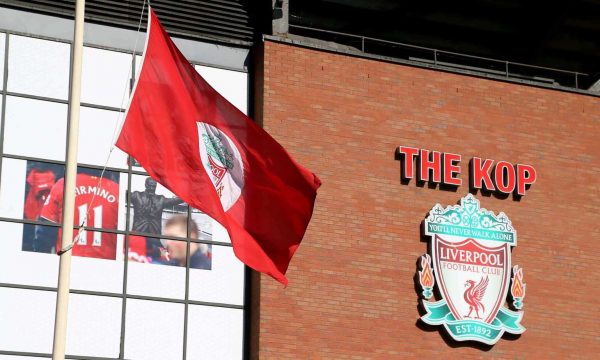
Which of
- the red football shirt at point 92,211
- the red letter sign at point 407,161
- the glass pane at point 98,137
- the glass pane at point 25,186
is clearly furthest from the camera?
the red letter sign at point 407,161

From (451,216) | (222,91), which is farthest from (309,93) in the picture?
(451,216)

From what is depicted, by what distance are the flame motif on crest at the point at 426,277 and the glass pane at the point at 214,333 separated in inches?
131

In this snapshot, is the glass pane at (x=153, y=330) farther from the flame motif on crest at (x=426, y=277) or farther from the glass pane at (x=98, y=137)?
the flame motif on crest at (x=426, y=277)

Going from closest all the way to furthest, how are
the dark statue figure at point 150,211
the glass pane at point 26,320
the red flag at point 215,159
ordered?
the red flag at point 215,159 < the glass pane at point 26,320 < the dark statue figure at point 150,211

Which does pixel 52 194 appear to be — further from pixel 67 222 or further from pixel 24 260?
pixel 67 222

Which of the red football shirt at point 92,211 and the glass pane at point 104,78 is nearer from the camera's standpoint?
the red football shirt at point 92,211

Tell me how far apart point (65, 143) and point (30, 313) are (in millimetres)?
3005

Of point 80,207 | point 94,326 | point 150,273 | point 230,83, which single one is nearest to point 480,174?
point 230,83

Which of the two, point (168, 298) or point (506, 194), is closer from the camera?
point (168, 298)

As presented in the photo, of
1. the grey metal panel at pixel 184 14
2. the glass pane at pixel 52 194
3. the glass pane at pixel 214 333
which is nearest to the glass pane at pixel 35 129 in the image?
the glass pane at pixel 52 194

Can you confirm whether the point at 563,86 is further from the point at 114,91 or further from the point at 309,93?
the point at 114,91

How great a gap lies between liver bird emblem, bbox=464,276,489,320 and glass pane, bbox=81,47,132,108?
6.93m

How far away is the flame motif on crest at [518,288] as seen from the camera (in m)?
24.2

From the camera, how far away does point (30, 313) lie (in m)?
21.1
